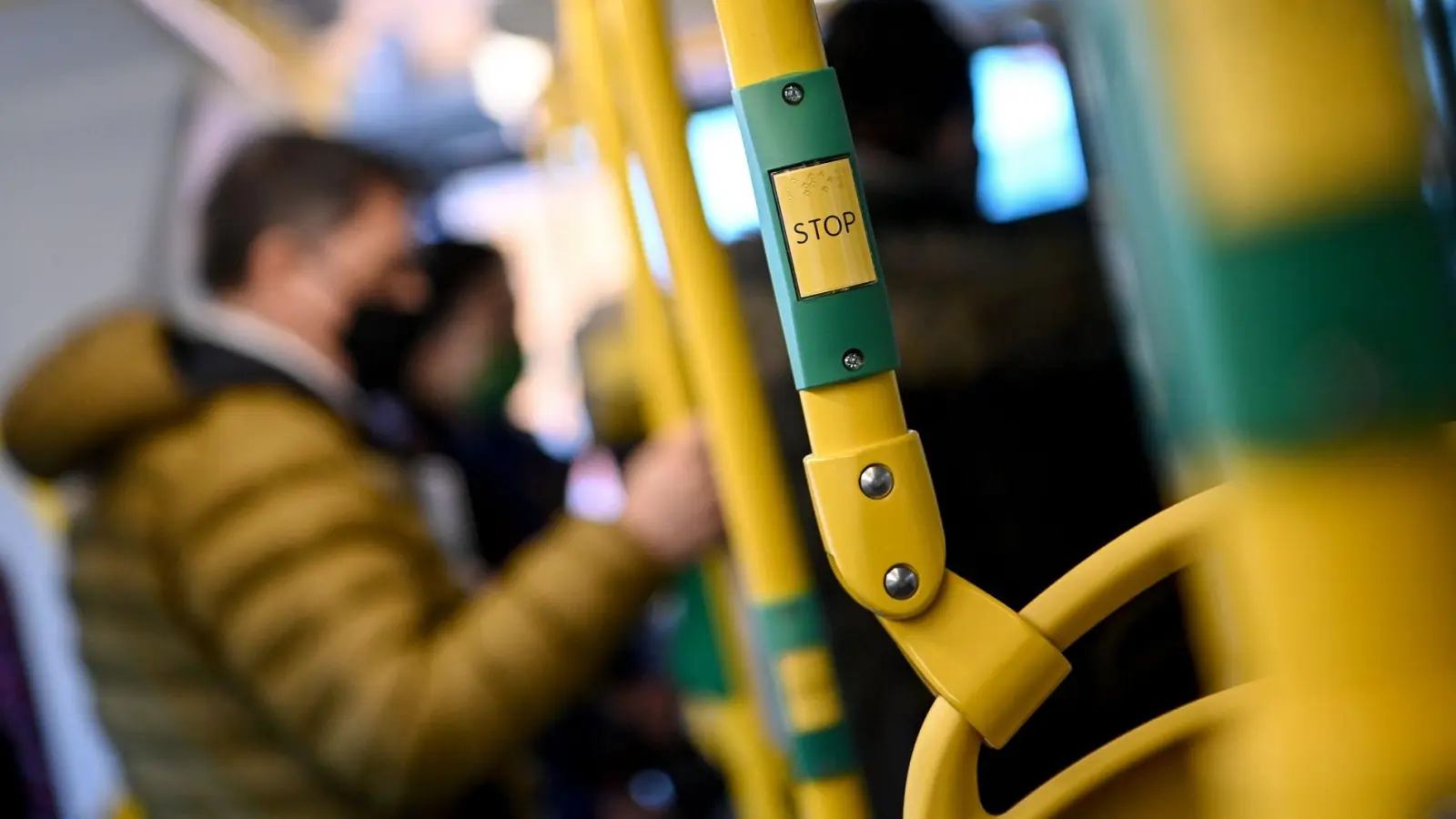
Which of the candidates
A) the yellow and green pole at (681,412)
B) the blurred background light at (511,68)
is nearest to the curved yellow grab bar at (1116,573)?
the yellow and green pole at (681,412)

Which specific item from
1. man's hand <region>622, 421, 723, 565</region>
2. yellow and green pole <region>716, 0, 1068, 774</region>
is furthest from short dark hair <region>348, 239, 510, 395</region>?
yellow and green pole <region>716, 0, 1068, 774</region>

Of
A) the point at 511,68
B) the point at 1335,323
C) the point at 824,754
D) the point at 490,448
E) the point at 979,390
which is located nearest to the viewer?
the point at 1335,323

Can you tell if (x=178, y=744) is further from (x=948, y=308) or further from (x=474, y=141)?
(x=474, y=141)

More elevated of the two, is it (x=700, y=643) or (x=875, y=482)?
(x=875, y=482)

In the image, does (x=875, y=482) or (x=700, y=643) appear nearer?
(x=875, y=482)

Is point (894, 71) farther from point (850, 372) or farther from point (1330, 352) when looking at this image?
point (1330, 352)

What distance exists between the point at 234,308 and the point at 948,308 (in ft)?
2.25

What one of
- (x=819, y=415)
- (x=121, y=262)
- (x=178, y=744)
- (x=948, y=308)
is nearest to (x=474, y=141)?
(x=121, y=262)

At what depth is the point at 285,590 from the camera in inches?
Result: 33.4

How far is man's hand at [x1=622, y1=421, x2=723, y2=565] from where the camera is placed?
88 centimetres

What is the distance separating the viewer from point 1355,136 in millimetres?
186

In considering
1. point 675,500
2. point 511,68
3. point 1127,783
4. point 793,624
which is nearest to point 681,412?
point 675,500

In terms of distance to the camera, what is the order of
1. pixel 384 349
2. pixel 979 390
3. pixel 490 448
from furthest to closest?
pixel 490 448, pixel 384 349, pixel 979 390

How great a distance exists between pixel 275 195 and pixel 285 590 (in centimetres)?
41
